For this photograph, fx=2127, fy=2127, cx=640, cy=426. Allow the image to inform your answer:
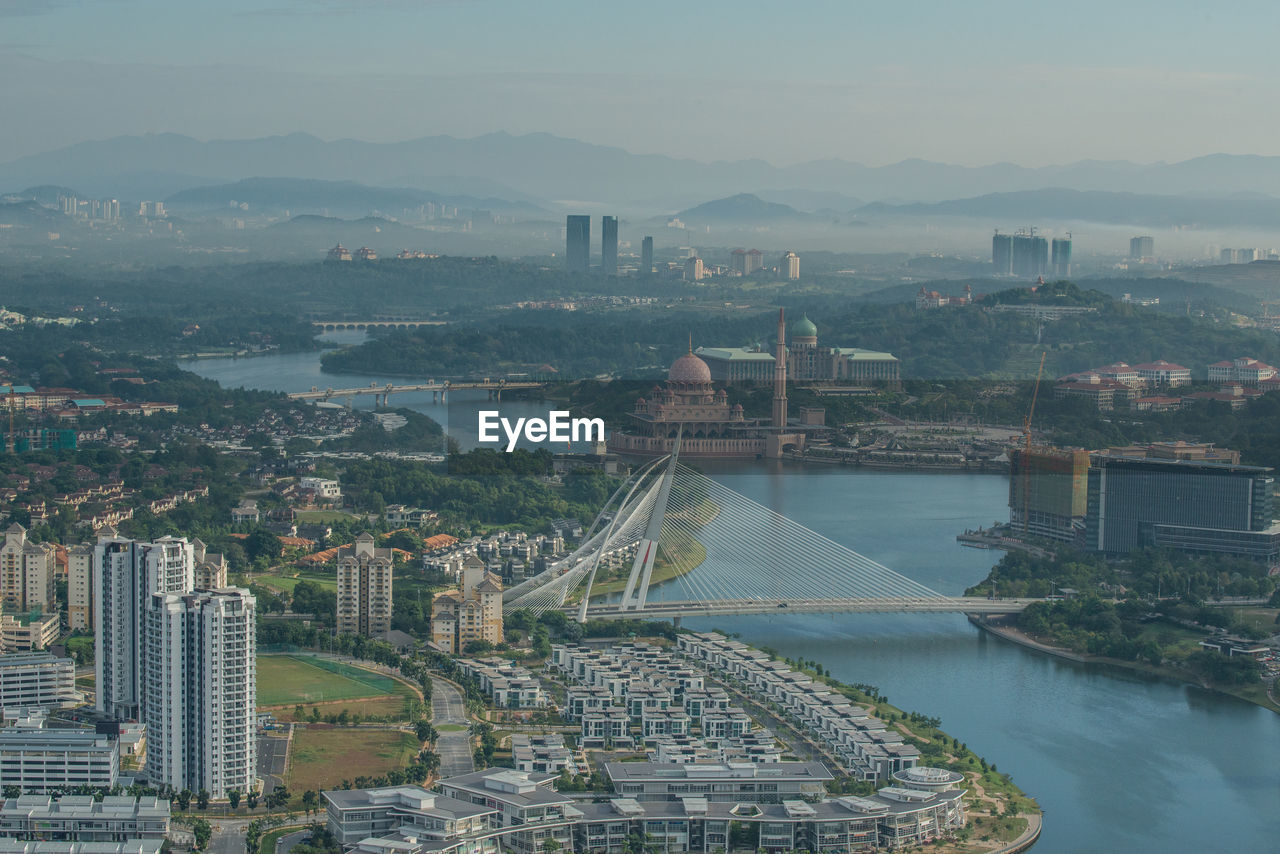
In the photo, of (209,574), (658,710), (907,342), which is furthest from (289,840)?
(907,342)

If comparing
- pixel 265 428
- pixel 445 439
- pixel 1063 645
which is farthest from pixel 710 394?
pixel 1063 645

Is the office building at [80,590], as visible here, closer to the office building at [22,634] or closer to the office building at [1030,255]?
the office building at [22,634]

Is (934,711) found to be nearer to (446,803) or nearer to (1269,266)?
(446,803)

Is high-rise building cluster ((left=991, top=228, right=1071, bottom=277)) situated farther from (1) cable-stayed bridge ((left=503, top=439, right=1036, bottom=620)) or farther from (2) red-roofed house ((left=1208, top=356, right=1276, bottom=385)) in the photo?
(1) cable-stayed bridge ((left=503, top=439, right=1036, bottom=620))

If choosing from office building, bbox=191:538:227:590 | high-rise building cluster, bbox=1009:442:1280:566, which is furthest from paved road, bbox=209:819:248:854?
high-rise building cluster, bbox=1009:442:1280:566

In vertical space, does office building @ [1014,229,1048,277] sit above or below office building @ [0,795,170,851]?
above

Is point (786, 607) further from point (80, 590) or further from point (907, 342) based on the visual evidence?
point (907, 342)

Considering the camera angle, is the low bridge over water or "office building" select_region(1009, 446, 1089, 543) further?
the low bridge over water
